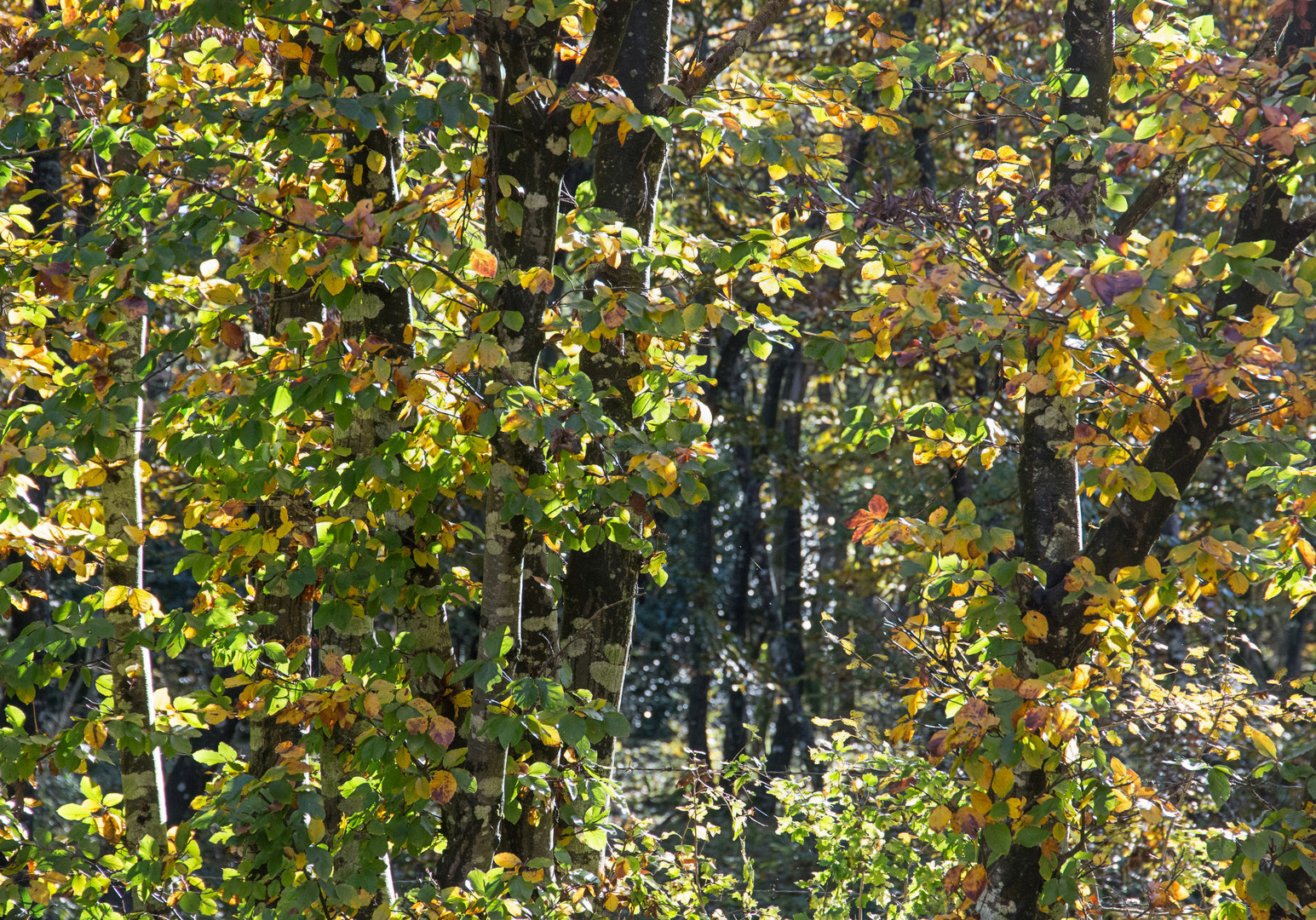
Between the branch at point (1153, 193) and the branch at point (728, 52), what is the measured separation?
1419mm

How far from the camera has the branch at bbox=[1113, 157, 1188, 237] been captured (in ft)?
11.3

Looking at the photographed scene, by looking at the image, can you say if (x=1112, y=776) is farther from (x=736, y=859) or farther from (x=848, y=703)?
(x=848, y=703)

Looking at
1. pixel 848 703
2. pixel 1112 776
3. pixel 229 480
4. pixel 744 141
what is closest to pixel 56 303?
pixel 229 480

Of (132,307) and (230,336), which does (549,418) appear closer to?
(230,336)

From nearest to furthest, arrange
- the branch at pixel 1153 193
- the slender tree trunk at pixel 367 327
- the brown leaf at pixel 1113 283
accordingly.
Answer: the brown leaf at pixel 1113 283 → the slender tree trunk at pixel 367 327 → the branch at pixel 1153 193

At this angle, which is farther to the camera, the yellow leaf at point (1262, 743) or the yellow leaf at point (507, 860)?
the yellow leaf at point (507, 860)

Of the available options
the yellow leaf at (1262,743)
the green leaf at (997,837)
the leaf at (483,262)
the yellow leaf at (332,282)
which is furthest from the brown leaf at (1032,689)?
the yellow leaf at (332,282)

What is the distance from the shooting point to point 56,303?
376 centimetres

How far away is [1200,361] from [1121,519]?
1.12 meters

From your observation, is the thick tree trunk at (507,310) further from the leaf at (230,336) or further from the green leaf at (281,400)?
the leaf at (230,336)

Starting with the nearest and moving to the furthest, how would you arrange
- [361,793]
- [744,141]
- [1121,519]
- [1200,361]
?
[1200,361], [744,141], [361,793], [1121,519]

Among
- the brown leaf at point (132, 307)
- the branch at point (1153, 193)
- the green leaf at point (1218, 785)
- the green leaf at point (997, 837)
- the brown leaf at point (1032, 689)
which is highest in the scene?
the branch at point (1153, 193)

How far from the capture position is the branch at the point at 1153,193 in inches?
135

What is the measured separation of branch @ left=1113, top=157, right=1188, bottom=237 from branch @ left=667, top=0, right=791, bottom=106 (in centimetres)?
142
